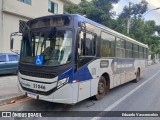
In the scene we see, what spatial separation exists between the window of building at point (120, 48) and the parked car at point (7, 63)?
748 centimetres

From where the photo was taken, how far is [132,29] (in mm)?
30547

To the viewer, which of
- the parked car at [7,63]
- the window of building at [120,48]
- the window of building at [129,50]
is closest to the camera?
the window of building at [120,48]

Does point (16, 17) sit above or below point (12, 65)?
above

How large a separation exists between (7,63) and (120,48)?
24.8 feet

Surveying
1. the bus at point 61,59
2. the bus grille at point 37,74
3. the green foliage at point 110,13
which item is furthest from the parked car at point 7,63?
the green foliage at point 110,13

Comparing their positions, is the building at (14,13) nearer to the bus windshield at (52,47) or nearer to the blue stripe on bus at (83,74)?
the bus windshield at (52,47)

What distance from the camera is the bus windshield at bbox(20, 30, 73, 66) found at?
606cm

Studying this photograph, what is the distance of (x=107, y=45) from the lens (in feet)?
27.9

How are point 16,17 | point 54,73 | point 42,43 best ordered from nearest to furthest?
point 54,73
point 42,43
point 16,17

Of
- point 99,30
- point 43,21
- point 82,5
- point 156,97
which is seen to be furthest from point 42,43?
point 82,5

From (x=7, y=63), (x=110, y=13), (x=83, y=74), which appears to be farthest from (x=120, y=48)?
(x=110, y=13)

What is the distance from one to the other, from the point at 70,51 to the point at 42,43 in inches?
35.4

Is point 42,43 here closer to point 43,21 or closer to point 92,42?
point 43,21

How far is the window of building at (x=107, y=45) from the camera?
8.10m
